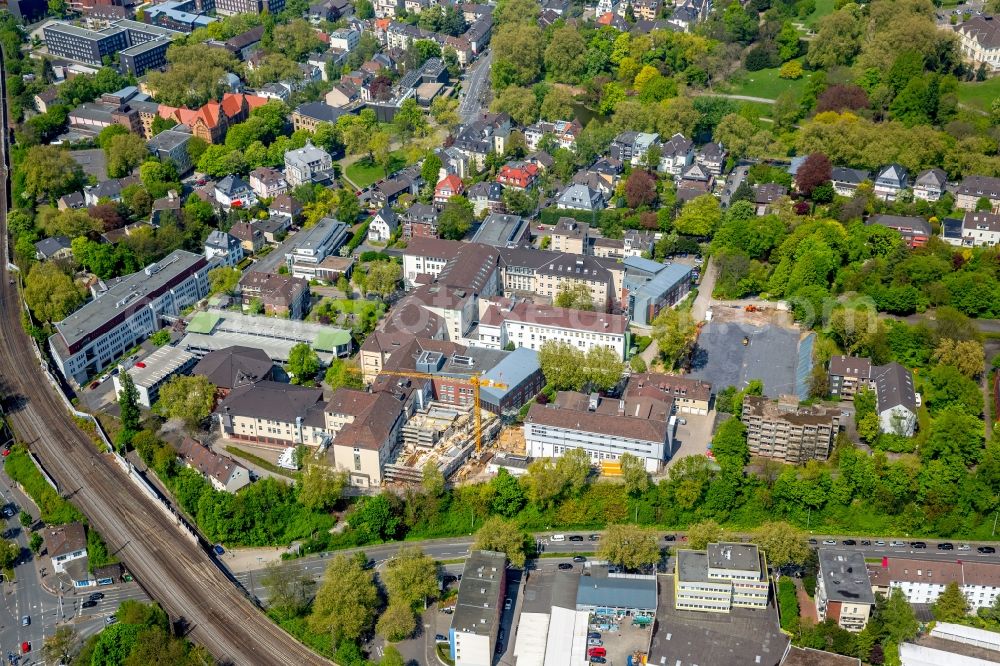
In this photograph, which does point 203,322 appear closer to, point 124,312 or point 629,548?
point 124,312

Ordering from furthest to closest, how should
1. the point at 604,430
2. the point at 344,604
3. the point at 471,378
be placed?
the point at 471,378
the point at 604,430
the point at 344,604

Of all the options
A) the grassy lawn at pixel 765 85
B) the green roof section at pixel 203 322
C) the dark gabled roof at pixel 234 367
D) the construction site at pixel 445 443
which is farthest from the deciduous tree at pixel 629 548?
the grassy lawn at pixel 765 85

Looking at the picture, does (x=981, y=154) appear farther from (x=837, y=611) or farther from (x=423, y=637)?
(x=423, y=637)

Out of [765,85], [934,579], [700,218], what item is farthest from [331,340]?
[765,85]

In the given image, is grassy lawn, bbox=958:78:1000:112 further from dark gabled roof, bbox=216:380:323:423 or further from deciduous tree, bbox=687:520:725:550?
dark gabled roof, bbox=216:380:323:423

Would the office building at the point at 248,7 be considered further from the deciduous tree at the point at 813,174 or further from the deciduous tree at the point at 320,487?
the deciduous tree at the point at 320,487

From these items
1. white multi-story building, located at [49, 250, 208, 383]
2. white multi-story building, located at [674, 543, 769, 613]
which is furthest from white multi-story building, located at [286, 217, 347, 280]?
white multi-story building, located at [674, 543, 769, 613]
